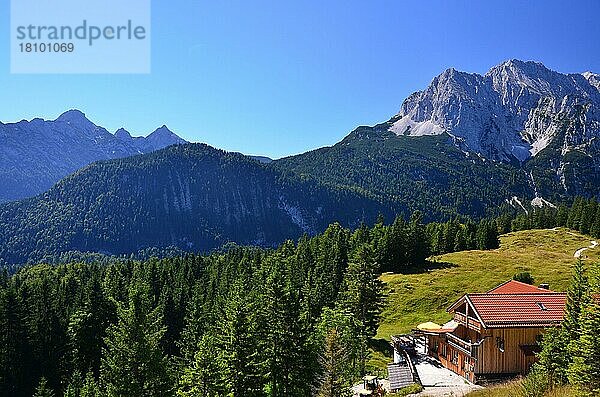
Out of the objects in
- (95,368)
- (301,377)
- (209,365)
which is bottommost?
(95,368)

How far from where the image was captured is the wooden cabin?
4569cm

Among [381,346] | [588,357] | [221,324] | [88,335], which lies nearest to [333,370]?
[221,324]

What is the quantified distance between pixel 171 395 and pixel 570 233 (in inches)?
5571

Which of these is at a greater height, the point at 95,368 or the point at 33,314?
the point at 33,314

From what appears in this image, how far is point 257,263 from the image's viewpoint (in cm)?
10744

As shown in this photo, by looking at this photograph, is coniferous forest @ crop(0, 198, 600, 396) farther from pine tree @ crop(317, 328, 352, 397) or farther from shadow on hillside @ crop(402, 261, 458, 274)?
shadow on hillside @ crop(402, 261, 458, 274)

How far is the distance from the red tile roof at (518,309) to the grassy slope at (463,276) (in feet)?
80.9

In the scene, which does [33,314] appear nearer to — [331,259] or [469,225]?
[331,259]

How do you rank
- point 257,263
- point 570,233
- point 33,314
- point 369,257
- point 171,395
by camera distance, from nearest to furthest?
point 171,395, point 369,257, point 33,314, point 257,263, point 570,233

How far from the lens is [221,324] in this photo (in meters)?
41.1

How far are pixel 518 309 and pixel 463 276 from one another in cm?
4898

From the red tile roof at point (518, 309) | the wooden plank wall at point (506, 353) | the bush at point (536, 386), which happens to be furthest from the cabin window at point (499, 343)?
the bush at point (536, 386)

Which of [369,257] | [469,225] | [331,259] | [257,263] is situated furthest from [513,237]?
[369,257]

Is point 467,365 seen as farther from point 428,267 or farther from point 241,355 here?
point 428,267
